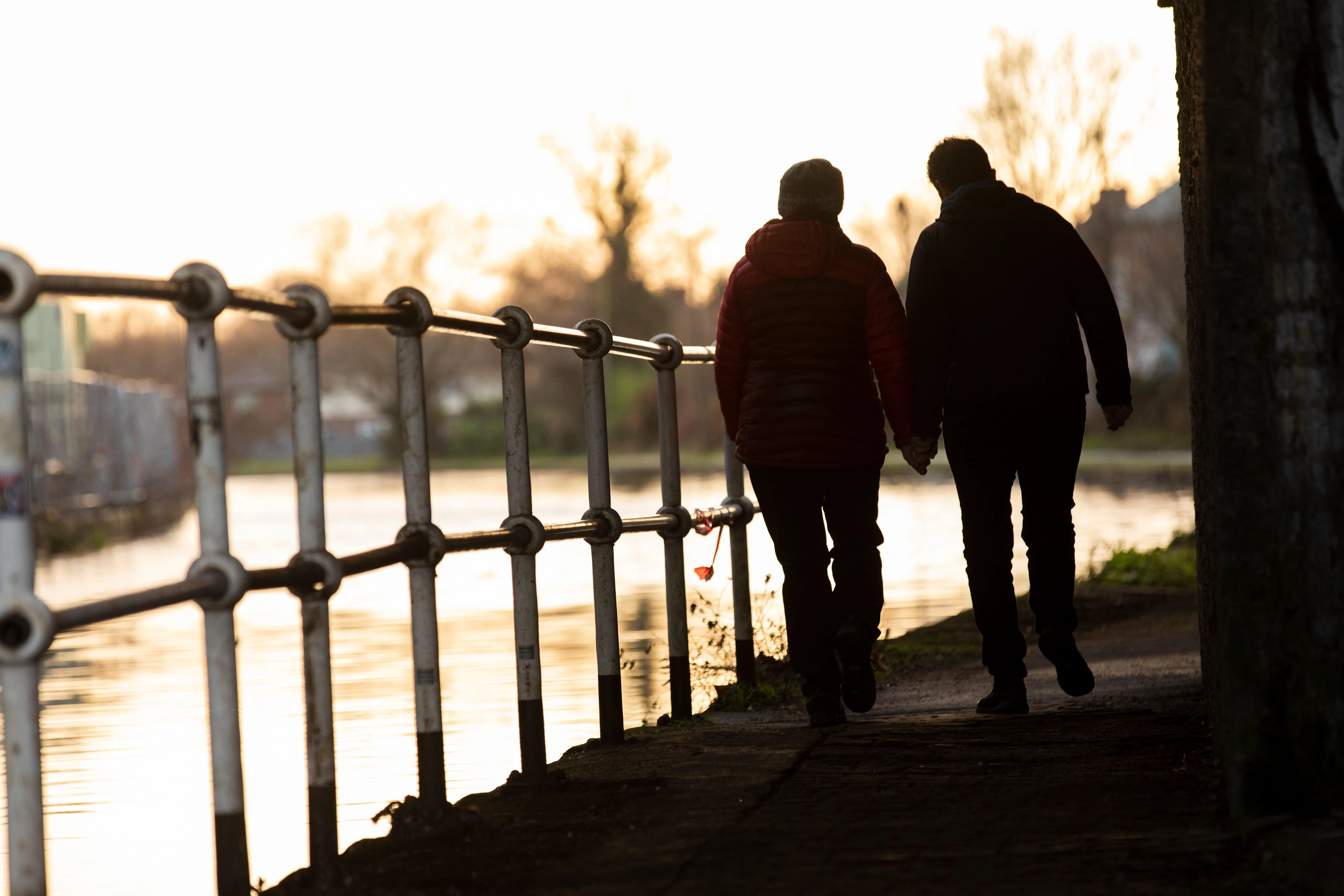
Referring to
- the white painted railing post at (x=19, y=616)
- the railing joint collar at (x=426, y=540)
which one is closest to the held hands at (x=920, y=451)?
the railing joint collar at (x=426, y=540)

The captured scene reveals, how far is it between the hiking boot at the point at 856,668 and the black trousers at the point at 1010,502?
369mm

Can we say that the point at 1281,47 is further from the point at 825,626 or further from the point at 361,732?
the point at 361,732

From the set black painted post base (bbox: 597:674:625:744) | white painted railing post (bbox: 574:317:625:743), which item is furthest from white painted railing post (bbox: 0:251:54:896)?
black painted post base (bbox: 597:674:625:744)

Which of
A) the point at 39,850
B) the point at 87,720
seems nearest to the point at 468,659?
the point at 87,720

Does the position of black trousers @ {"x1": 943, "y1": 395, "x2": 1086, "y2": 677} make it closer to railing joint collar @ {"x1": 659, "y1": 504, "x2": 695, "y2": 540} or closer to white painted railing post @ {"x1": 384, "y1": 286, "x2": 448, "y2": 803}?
railing joint collar @ {"x1": 659, "y1": 504, "x2": 695, "y2": 540}

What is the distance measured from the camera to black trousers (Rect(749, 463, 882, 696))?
5.18 metres

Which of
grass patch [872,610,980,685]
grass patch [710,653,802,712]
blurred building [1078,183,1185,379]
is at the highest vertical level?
blurred building [1078,183,1185,379]

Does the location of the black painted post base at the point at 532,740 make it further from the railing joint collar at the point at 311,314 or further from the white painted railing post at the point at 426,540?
the railing joint collar at the point at 311,314

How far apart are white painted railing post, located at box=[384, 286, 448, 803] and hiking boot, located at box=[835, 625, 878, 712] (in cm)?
164

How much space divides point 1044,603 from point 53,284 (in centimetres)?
337

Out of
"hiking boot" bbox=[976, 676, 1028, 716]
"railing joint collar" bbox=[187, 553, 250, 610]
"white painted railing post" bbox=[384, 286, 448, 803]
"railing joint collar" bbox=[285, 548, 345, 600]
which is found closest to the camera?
"railing joint collar" bbox=[187, 553, 250, 610]

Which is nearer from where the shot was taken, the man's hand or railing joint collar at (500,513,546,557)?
railing joint collar at (500,513,546,557)

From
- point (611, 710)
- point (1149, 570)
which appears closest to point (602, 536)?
point (611, 710)

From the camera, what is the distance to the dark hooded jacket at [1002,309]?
5176 millimetres
